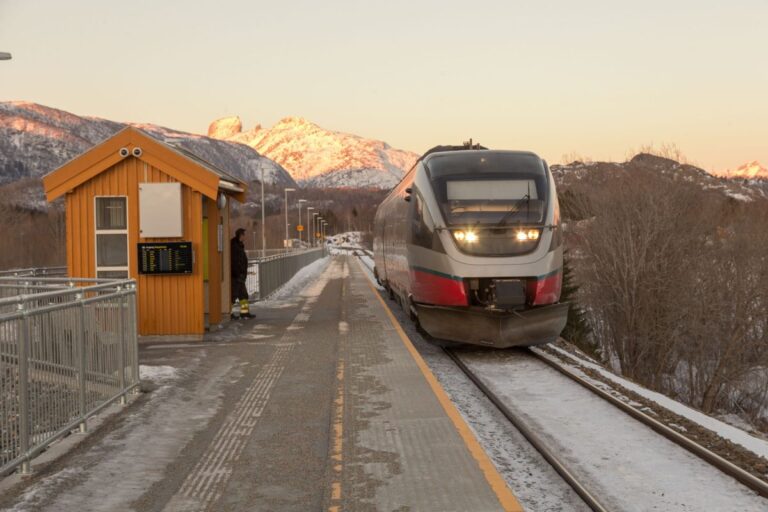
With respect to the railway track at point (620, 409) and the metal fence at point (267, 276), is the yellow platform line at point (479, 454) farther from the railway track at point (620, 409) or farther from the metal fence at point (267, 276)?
the metal fence at point (267, 276)

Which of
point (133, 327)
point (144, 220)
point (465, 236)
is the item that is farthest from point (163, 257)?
point (465, 236)

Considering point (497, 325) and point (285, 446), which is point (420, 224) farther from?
point (285, 446)

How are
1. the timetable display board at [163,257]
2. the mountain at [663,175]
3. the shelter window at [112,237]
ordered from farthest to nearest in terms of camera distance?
the mountain at [663,175] → the shelter window at [112,237] → the timetable display board at [163,257]

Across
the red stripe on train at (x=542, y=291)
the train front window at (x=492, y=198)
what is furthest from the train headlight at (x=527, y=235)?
the red stripe on train at (x=542, y=291)

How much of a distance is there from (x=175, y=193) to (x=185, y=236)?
2.69 feet

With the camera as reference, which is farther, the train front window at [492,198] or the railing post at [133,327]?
the train front window at [492,198]

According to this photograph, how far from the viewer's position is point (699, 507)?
5.01 m

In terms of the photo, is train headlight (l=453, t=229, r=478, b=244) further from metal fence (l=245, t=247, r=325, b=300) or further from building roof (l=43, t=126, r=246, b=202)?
metal fence (l=245, t=247, r=325, b=300)

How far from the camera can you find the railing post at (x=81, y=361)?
673 cm

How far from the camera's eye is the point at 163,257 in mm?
12766

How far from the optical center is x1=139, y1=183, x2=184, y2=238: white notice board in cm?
1269

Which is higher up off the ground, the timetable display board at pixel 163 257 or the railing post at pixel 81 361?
the timetable display board at pixel 163 257

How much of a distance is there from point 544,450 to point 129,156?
9.70 metres

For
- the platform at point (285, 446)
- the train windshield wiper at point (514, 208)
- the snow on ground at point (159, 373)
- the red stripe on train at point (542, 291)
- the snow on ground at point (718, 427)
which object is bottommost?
the snow on ground at point (718, 427)
